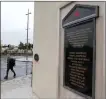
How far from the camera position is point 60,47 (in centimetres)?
567

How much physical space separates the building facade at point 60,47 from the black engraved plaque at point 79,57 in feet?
0.12

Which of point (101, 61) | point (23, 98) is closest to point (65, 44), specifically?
point (101, 61)

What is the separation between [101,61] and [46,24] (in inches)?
151

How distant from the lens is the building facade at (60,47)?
3936 millimetres

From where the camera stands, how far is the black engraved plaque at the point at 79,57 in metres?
4.13

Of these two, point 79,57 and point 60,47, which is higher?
point 60,47

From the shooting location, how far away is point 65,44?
5180 mm

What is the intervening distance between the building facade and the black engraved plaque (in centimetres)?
4

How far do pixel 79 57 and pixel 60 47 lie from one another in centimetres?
128

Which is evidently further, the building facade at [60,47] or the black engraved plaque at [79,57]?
the black engraved plaque at [79,57]

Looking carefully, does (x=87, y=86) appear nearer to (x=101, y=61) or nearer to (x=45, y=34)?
(x=101, y=61)

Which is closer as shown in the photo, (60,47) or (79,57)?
(79,57)

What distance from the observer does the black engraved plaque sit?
4133mm

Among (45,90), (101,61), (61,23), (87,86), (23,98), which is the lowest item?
(23,98)
